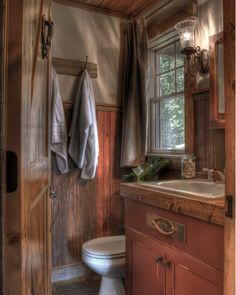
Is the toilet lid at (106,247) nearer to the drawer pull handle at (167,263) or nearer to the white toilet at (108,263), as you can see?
the white toilet at (108,263)

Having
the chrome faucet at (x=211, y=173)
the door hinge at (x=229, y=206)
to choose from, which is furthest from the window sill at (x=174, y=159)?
the door hinge at (x=229, y=206)

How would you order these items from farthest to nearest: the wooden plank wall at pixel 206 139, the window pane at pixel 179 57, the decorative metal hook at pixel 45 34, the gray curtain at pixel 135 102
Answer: the gray curtain at pixel 135 102, the window pane at pixel 179 57, the wooden plank wall at pixel 206 139, the decorative metal hook at pixel 45 34

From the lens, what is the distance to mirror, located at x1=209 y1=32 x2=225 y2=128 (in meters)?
1.80

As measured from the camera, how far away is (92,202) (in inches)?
102

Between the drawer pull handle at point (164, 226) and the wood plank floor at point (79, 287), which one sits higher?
the drawer pull handle at point (164, 226)

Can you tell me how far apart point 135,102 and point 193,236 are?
1585mm

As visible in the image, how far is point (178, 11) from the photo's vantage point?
7.34ft

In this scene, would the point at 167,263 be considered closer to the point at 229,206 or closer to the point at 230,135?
the point at 229,206

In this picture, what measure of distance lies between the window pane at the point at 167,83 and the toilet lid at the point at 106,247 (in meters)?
1.32

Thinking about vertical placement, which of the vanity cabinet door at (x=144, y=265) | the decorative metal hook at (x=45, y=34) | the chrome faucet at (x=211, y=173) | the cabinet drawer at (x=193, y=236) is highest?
the decorative metal hook at (x=45, y=34)

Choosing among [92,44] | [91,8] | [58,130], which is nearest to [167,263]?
[58,130]

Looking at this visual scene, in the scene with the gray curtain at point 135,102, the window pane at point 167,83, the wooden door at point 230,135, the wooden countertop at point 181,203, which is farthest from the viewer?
the gray curtain at point 135,102

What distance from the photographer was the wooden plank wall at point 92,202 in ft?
7.97

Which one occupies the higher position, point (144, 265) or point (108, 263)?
point (144, 265)
